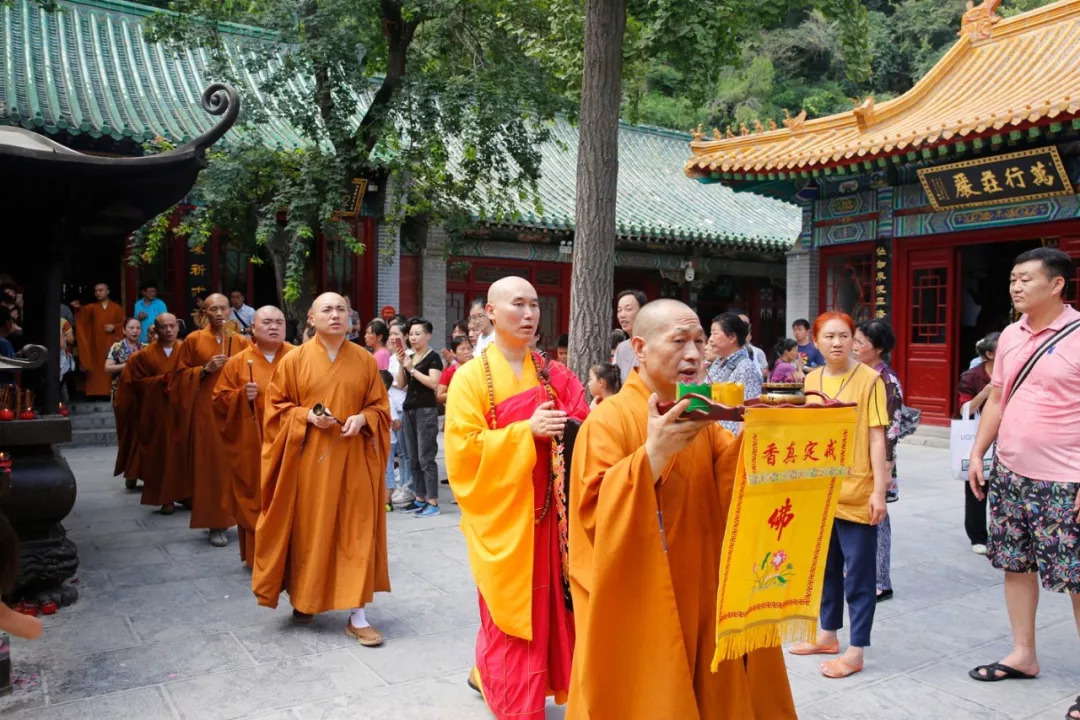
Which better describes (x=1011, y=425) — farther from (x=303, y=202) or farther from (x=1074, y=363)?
(x=303, y=202)

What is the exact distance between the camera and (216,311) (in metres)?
6.45

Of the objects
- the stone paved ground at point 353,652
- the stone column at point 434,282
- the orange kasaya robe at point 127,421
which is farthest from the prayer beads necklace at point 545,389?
the stone column at point 434,282

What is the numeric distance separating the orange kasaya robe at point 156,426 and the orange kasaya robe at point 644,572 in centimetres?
531

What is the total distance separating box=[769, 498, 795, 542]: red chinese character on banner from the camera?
2326mm

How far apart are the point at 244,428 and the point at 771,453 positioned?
4230mm

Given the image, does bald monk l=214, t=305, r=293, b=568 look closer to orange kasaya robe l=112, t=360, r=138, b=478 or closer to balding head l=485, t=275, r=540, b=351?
orange kasaya robe l=112, t=360, r=138, b=478

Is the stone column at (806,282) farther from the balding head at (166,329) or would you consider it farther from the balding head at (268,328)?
the balding head at (268,328)

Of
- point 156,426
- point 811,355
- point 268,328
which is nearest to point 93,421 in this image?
point 156,426

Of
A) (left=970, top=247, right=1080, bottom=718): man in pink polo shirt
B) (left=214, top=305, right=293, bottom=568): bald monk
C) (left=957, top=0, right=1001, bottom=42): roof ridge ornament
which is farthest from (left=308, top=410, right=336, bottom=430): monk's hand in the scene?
(left=957, top=0, right=1001, bottom=42): roof ridge ornament

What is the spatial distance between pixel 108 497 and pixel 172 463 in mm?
1129

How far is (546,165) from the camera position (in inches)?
650

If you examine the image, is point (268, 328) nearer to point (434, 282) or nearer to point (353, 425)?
point (353, 425)

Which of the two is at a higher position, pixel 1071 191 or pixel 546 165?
pixel 546 165

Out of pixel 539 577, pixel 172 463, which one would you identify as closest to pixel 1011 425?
pixel 539 577
